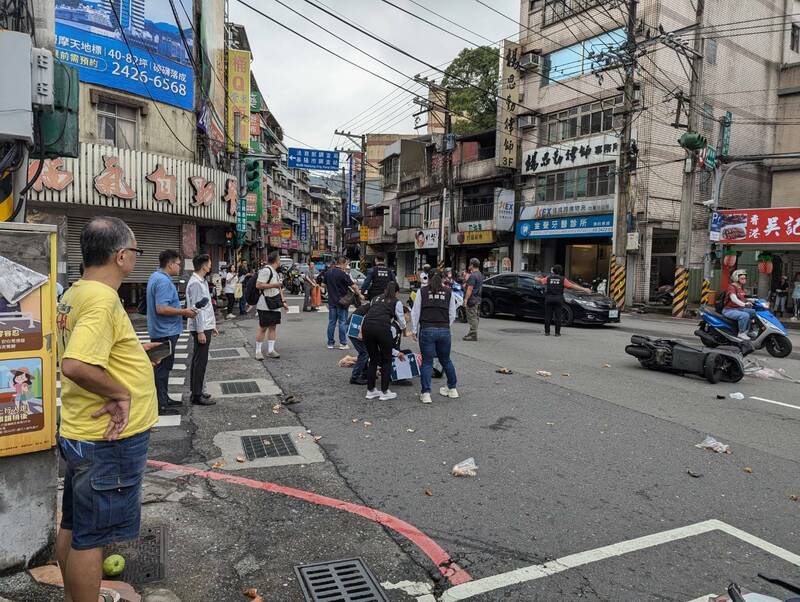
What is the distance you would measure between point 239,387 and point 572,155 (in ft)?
75.9

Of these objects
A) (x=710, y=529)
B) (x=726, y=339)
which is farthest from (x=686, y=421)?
(x=726, y=339)

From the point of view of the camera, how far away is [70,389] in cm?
255

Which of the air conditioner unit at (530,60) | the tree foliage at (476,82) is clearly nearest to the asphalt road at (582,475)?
the air conditioner unit at (530,60)

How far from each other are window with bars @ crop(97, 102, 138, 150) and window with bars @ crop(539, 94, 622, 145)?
63.4 ft

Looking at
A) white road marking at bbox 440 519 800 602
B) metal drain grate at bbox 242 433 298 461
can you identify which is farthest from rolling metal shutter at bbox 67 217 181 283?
white road marking at bbox 440 519 800 602

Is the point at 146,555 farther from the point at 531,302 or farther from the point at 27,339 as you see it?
the point at 531,302

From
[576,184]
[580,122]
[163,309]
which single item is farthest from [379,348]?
[580,122]

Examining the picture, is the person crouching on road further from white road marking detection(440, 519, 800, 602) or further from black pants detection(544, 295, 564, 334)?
black pants detection(544, 295, 564, 334)

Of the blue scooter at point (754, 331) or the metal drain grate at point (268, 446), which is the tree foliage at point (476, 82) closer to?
the blue scooter at point (754, 331)

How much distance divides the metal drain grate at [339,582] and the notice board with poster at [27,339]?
5.31 feet

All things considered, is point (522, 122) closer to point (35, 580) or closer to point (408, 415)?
point (408, 415)

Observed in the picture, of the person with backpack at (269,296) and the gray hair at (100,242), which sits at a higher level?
the gray hair at (100,242)

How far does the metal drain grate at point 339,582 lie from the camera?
2.94 meters

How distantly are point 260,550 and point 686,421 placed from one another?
16.8 feet
